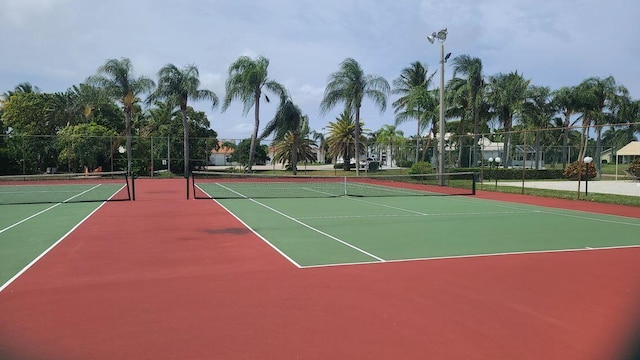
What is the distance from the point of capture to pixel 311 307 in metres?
5.68

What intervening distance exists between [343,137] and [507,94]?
22.4 meters

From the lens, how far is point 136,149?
129ft

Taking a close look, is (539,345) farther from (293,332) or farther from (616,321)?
(293,332)

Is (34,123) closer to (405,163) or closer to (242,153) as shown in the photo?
(242,153)

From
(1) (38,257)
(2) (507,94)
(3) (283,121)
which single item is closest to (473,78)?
→ (2) (507,94)

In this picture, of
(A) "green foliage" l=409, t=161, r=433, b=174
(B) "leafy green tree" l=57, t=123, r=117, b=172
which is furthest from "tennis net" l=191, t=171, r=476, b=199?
(B) "leafy green tree" l=57, t=123, r=117, b=172

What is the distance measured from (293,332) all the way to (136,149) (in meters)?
37.6

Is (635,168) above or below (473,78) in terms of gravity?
below

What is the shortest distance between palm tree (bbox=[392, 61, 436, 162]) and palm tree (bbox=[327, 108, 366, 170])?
947 centimetres

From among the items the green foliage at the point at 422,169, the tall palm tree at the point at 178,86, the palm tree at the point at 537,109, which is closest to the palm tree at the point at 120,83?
the tall palm tree at the point at 178,86

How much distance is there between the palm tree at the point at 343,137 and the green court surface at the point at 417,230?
4097 cm

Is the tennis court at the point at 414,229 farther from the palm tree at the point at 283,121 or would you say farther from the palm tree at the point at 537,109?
the palm tree at the point at 537,109

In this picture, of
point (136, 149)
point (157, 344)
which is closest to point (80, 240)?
point (157, 344)

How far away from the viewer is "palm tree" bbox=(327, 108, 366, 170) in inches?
2319
